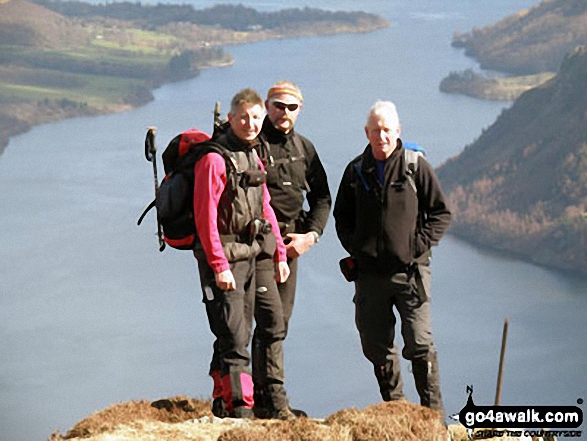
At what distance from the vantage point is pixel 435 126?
193m

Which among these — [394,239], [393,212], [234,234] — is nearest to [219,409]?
[234,234]

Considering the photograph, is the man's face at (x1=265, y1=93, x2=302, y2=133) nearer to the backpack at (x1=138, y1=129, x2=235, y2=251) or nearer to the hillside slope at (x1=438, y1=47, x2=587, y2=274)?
the backpack at (x1=138, y1=129, x2=235, y2=251)

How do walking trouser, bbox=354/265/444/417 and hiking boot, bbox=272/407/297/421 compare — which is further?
hiking boot, bbox=272/407/297/421

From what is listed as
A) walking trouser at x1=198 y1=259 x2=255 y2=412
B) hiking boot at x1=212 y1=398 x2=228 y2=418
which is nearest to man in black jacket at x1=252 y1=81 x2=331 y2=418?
walking trouser at x1=198 y1=259 x2=255 y2=412

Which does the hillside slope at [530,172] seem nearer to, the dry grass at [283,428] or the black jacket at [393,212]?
the black jacket at [393,212]

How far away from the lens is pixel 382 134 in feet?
27.5

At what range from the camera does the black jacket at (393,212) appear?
27.9 feet

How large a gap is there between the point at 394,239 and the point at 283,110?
1.25m

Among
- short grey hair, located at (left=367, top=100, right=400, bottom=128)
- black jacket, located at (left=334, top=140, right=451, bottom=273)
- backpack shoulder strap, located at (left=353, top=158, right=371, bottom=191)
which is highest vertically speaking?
short grey hair, located at (left=367, top=100, right=400, bottom=128)

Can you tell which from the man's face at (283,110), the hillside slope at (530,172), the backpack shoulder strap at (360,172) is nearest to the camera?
the backpack shoulder strap at (360,172)

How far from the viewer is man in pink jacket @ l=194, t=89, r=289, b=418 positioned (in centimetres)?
826

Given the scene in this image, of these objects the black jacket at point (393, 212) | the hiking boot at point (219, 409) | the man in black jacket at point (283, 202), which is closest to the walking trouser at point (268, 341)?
the man in black jacket at point (283, 202)

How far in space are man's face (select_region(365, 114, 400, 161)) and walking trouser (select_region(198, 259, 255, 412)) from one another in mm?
1183

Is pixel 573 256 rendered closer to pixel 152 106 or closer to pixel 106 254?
pixel 106 254
